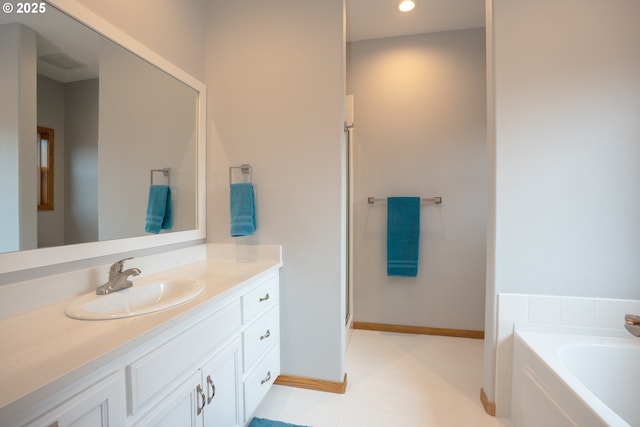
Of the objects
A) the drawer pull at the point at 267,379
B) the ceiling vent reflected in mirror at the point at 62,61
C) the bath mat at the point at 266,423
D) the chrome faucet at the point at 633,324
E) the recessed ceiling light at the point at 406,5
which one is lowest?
the bath mat at the point at 266,423

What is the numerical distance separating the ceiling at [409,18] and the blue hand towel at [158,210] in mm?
1957

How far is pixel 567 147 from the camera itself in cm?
161

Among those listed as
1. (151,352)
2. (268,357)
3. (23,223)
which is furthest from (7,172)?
(268,357)

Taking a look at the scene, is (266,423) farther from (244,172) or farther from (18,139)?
(18,139)

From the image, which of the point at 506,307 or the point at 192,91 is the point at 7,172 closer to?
the point at 192,91

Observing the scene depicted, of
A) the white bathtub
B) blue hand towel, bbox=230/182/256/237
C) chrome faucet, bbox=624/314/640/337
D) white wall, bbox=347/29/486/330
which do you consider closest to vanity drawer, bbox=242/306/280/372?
blue hand towel, bbox=230/182/256/237

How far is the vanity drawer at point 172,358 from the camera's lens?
874 mm

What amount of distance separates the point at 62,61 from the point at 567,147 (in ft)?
7.90

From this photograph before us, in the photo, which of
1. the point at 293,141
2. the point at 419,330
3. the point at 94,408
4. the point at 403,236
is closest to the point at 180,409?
the point at 94,408

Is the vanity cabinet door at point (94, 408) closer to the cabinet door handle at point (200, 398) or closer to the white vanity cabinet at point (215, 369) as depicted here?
the white vanity cabinet at point (215, 369)

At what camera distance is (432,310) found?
277cm

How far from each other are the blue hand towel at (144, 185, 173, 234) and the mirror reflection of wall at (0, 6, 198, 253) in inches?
1.7

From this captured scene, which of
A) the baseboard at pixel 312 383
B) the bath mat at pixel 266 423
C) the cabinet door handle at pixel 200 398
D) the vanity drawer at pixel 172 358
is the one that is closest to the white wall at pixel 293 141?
the baseboard at pixel 312 383

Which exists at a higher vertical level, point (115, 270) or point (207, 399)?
point (115, 270)
